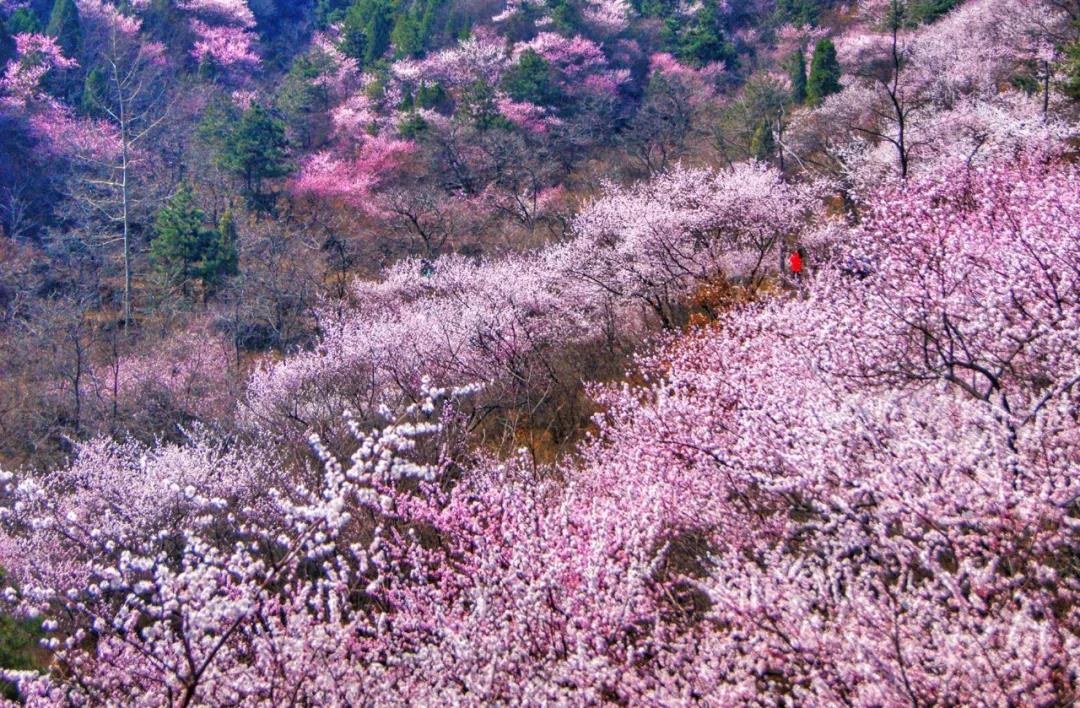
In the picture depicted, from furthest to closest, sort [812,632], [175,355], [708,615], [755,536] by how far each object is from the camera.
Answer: [175,355]
[755,536]
[708,615]
[812,632]

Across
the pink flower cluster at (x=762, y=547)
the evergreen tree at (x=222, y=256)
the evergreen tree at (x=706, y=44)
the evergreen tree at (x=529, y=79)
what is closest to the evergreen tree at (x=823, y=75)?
the evergreen tree at (x=706, y=44)

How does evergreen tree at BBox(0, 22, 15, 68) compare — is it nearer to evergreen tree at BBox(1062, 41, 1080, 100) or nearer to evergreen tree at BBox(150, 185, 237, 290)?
evergreen tree at BBox(150, 185, 237, 290)

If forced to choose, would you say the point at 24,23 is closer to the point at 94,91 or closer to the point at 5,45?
the point at 5,45

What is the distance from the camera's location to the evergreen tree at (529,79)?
114 ft

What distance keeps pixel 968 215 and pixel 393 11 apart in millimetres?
38721

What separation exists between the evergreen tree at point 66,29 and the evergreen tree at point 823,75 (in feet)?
105

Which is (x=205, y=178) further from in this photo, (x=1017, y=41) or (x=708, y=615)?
(x=708, y=615)

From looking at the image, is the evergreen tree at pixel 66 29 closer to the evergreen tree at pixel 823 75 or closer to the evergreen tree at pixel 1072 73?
the evergreen tree at pixel 823 75

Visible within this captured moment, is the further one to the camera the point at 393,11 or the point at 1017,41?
the point at 393,11

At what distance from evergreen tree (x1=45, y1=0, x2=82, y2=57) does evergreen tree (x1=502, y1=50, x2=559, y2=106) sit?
19830 mm

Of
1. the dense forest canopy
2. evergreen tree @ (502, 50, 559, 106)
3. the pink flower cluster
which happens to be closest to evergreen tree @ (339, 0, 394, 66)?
the dense forest canopy

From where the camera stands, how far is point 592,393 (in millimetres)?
13625

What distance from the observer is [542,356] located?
1644cm

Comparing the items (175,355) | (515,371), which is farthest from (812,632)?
(175,355)
